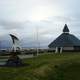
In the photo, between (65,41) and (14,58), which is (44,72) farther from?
(65,41)

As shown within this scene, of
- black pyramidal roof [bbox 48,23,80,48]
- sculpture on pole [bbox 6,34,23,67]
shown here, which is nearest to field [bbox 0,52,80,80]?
sculpture on pole [bbox 6,34,23,67]

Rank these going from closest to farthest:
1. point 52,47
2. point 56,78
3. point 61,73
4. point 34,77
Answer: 1. point 34,77
2. point 56,78
3. point 61,73
4. point 52,47

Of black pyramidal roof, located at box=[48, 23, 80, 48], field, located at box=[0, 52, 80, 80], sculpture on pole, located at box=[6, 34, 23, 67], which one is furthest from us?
black pyramidal roof, located at box=[48, 23, 80, 48]

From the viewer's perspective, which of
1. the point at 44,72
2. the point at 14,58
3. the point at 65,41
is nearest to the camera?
the point at 44,72

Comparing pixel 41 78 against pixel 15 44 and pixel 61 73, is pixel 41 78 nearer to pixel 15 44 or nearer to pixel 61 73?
pixel 61 73

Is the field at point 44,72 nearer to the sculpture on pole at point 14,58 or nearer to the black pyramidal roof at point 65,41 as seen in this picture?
the sculpture on pole at point 14,58

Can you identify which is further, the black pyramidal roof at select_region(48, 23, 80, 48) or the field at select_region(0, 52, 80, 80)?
the black pyramidal roof at select_region(48, 23, 80, 48)

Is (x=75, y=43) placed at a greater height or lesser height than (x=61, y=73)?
greater

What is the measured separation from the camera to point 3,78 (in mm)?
27531

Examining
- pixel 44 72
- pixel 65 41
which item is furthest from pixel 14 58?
pixel 65 41

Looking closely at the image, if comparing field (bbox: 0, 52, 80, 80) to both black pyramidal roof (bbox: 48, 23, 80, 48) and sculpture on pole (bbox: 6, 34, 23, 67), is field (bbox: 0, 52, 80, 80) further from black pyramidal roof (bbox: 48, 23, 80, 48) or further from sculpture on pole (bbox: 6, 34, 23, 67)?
black pyramidal roof (bbox: 48, 23, 80, 48)

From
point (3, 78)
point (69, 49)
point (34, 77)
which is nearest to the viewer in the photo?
point (3, 78)

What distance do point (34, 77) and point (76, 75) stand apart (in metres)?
9.05

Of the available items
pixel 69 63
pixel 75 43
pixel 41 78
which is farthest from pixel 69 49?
pixel 41 78
